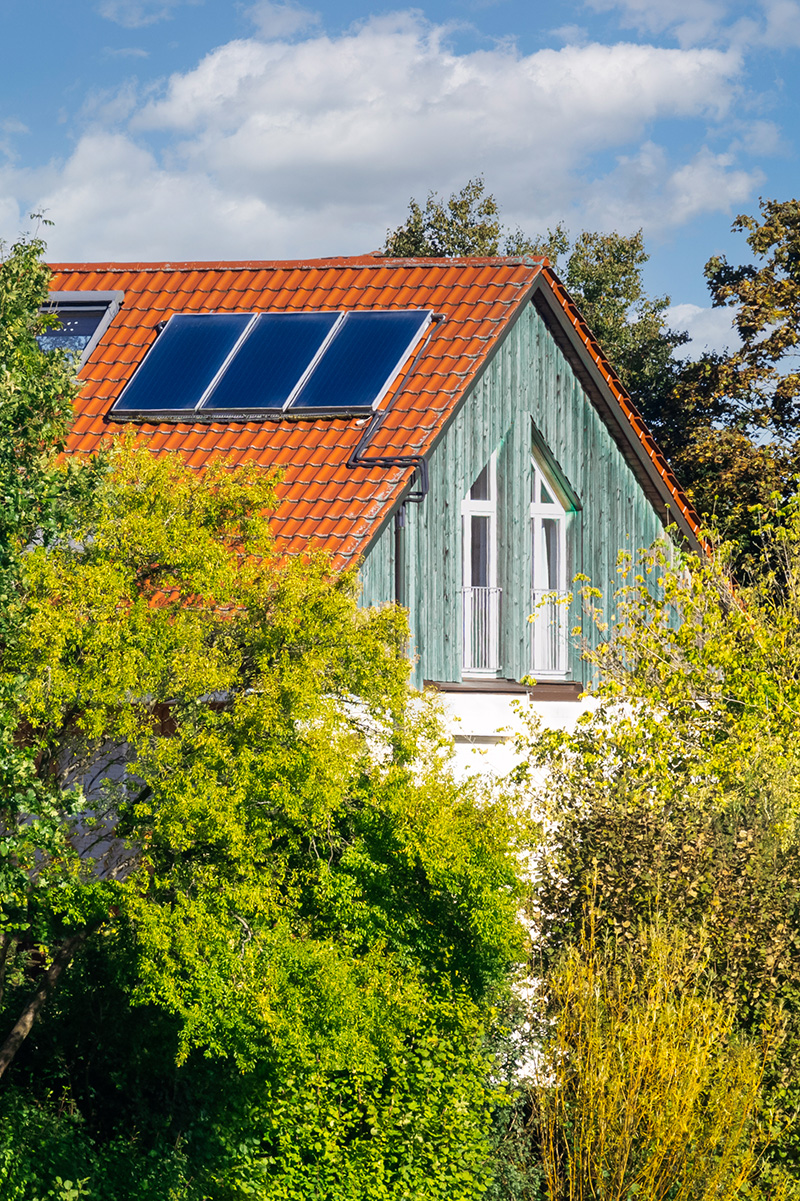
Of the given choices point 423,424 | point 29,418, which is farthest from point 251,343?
point 29,418

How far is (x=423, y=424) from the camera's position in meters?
15.9

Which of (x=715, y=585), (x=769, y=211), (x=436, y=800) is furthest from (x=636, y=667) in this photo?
(x=769, y=211)

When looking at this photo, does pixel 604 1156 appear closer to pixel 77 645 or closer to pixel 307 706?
pixel 307 706

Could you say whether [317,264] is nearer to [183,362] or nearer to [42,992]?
[183,362]

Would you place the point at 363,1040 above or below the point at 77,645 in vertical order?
below

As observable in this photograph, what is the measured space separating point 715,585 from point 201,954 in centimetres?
886

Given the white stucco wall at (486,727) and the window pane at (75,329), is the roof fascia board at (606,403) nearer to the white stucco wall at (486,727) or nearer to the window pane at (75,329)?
the white stucco wall at (486,727)

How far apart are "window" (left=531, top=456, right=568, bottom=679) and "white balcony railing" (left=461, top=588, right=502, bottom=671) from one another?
662 mm

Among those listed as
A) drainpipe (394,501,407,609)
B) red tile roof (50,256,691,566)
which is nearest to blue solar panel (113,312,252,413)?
red tile roof (50,256,691,566)

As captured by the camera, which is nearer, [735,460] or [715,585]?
[715,585]

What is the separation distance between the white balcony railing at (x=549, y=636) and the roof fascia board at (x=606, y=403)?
7.30 feet

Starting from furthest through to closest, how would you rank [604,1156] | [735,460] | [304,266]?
1. [735,460]
2. [304,266]
3. [604,1156]

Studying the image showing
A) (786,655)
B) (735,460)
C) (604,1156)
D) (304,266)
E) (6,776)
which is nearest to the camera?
(6,776)

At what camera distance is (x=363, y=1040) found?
10.2 m
